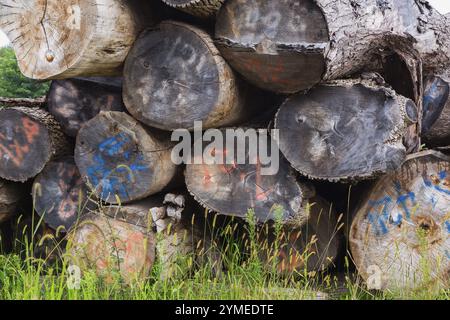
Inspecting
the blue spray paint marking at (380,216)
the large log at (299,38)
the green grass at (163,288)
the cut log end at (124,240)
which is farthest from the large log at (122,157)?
the blue spray paint marking at (380,216)

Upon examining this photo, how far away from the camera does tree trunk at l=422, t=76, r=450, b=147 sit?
3973 millimetres

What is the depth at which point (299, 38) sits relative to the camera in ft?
8.93

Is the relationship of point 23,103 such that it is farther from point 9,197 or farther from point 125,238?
point 125,238

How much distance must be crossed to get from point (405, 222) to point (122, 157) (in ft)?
4.97

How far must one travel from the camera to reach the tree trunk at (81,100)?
341 centimetres

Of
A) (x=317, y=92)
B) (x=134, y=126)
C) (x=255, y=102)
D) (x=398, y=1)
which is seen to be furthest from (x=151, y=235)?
(x=398, y=1)

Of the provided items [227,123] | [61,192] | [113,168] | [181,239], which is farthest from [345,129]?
[61,192]

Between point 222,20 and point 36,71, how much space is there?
0.97m

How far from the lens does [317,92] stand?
2.98 metres

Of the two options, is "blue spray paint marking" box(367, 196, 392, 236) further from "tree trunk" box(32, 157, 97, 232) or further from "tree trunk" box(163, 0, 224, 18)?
A: "tree trunk" box(32, 157, 97, 232)

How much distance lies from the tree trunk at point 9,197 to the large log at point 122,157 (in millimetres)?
657

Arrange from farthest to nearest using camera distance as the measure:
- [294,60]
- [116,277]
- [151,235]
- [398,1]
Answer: [398,1]
[151,235]
[294,60]
[116,277]

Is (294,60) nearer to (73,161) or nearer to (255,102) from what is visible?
(255,102)

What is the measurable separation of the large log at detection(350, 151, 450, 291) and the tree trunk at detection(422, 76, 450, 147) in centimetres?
89
